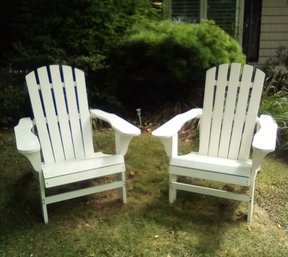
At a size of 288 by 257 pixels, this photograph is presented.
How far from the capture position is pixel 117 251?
2.53 meters

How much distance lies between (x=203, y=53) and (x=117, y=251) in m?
2.77

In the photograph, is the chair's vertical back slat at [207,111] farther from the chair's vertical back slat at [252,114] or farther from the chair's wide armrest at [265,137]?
the chair's wide armrest at [265,137]

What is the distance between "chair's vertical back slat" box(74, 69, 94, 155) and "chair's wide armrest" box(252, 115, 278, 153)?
1400 millimetres

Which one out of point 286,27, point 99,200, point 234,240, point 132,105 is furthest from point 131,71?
point 286,27

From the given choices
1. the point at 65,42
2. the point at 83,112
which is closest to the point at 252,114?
the point at 83,112

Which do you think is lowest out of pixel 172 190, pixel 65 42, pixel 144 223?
pixel 144 223

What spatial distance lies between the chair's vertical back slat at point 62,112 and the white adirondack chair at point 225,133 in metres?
0.82

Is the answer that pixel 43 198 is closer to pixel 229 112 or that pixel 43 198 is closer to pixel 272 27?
pixel 229 112

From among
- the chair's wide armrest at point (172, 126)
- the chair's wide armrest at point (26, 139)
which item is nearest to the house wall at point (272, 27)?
the chair's wide armrest at point (172, 126)

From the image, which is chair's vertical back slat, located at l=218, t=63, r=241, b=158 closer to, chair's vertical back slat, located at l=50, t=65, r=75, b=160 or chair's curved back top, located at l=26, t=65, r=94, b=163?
chair's curved back top, located at l=26, t=65, r=94, b=163

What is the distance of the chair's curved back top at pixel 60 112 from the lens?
3088 mm

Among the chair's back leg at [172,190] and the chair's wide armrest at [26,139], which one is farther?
the chair's back leg at [172,190]

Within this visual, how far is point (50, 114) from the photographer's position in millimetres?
3139

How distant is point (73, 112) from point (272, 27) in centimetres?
498
